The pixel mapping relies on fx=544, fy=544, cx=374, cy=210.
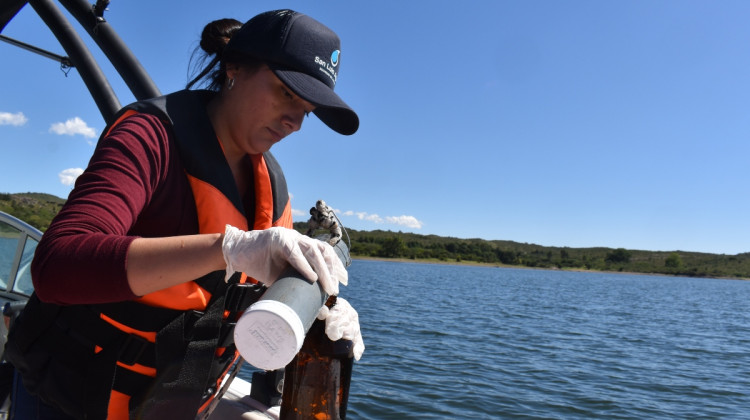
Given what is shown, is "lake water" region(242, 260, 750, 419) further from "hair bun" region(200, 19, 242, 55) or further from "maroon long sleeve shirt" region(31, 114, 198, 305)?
"maroon long sleeve shirt" region(31, 114, 198, 305)

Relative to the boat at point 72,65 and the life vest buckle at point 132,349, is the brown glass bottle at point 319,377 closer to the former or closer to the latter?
the life vest buckle at point 132,349

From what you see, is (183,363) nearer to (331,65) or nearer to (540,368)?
(331,65)

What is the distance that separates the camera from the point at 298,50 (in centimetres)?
147

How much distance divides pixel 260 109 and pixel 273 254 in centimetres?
65

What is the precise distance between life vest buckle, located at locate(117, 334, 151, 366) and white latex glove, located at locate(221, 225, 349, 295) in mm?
701

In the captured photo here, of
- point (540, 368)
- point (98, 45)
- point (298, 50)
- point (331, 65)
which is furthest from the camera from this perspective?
point (540, 368)

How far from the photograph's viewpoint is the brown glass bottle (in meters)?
1.62

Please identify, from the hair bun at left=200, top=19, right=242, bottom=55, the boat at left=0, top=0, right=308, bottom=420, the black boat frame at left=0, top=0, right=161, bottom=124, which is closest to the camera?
the hair bun at left=200, top=19, right=242, bottom=55

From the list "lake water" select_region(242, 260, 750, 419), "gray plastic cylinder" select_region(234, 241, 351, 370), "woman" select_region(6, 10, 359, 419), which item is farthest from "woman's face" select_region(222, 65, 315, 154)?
"lake water" select_region(242, 260, 750, 419)

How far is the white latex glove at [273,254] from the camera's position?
1050 mm

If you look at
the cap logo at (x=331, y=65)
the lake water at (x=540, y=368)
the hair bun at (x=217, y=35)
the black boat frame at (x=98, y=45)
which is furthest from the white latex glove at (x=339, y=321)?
the lake water at (x=540, y=368)

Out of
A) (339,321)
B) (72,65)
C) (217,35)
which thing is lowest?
(339,321)

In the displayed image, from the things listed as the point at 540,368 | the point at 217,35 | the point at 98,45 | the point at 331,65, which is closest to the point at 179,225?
the point at 331,65

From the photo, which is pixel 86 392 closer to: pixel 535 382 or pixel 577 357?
pixel 535 382
